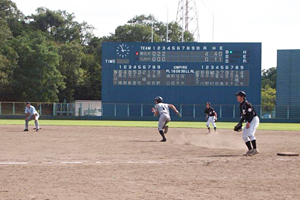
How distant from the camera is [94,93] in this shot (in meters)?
68.8

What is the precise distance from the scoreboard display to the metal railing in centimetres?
161

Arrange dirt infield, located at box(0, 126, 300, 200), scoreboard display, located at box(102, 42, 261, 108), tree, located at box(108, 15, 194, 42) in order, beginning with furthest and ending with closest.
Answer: tree, located at box(108, 15, 194, 42) < scoreboard display, located at box(102, 42, 261, 108) < dirt infield, located at box(0, 126, 300, 200)

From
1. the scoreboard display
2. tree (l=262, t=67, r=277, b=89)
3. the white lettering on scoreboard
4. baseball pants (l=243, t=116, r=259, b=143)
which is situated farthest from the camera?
tree (l=262, t=67, r=277, b=89)

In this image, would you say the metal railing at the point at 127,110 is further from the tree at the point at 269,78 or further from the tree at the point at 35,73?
the tree at the point at 269,78

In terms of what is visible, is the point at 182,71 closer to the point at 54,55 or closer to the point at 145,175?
the point at 54,55

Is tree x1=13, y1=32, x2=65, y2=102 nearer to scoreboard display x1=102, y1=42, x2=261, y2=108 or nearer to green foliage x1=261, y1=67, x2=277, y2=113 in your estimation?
scoreboard display x1=102, y1=42, x2=261, y2=108

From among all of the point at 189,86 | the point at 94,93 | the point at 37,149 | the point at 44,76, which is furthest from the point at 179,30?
the point at 37,149

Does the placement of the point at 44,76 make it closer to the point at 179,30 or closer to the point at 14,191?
the point at 179,30

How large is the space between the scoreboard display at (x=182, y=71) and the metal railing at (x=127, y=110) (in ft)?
5.29

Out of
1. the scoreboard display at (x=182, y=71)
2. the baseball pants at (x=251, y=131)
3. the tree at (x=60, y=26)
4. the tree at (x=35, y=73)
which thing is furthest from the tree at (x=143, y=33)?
the baseball pants at (x=251, y=131)

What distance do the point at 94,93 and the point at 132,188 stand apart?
202 ft

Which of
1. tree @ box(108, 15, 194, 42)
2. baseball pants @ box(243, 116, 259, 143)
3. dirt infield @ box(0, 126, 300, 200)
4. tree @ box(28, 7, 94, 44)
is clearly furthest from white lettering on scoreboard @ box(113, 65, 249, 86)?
tree @ box(28, 7, 94, 44)

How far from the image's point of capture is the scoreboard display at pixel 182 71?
37625 millimetres

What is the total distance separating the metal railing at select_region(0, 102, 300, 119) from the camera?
41.2m
